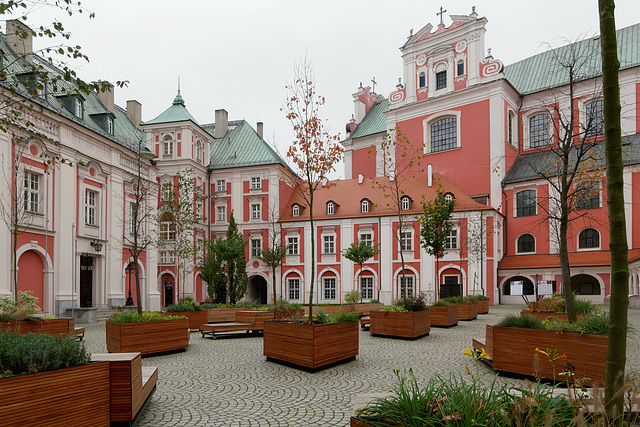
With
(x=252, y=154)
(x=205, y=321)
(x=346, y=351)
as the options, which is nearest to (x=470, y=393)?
(x=346, y=351)

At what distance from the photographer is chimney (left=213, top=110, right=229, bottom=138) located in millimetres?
45656

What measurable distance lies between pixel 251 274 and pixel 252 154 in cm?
1070

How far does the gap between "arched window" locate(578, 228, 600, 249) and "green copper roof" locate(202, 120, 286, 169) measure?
23303 mm

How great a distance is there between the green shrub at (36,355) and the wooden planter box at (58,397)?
0.37 ft

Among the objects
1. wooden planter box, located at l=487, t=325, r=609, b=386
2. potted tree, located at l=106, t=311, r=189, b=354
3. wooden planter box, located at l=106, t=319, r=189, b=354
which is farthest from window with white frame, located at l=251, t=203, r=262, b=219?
wooden planter box, located at l=487, t=325, r=609, b=386

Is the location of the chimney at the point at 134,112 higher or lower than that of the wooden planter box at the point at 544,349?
higher

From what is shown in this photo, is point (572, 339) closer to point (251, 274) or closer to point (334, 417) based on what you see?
point (334, 417)

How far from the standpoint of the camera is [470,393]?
3293mm

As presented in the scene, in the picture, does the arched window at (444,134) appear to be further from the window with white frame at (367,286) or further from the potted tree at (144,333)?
the potted tree at (144,333)

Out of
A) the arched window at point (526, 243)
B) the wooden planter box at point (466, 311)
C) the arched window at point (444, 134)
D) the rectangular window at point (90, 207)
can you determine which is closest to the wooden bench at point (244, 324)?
the wooden planter box at point (466, 311)

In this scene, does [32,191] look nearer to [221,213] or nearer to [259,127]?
[221,213]

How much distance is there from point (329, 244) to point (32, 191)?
22.4 m

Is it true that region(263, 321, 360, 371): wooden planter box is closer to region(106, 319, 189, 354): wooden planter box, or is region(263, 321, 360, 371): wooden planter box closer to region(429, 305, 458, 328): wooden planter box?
region(106, 319, 189, 354): wooden planter box

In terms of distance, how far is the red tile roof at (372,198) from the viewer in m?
34.5
